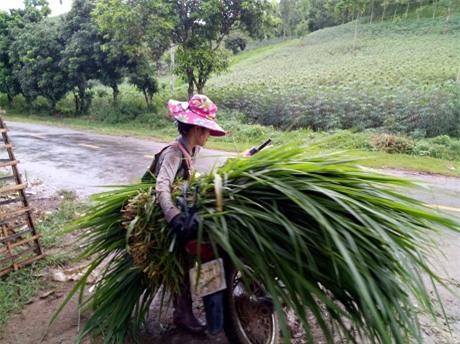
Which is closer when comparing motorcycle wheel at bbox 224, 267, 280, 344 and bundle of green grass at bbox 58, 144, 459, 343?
bundle of green grass at bbox 58, 144, 459, 343

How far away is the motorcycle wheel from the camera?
2.11m

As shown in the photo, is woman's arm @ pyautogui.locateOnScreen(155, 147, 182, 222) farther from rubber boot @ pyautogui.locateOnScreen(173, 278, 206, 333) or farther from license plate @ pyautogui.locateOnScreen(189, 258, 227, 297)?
rubber boot @ pyautogui.locateOnScreen(173, 278, 206, 333)

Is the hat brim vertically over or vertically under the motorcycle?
over

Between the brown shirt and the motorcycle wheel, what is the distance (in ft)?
1.73

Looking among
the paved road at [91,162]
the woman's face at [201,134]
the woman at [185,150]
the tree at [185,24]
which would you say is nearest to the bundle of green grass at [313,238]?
the woman at [185,150]

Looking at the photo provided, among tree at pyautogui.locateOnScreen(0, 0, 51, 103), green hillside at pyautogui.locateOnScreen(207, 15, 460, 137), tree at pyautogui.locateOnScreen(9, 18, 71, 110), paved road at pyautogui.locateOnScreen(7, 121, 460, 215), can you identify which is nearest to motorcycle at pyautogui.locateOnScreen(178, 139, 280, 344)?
green hillside at pyautogui.locateOnScreen(207, 15, 460, 137)

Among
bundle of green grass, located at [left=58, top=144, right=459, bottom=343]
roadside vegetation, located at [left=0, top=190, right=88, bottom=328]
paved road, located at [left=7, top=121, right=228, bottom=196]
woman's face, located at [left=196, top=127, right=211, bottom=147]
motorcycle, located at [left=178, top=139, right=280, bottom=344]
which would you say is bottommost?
paved road, located at [left=7, top=121, right=228, bottom=196]

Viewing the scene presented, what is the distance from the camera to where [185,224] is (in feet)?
5.77

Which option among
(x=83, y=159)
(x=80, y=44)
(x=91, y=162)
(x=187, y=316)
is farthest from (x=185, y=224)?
(x=80, y=44)

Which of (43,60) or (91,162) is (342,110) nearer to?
(91,162)

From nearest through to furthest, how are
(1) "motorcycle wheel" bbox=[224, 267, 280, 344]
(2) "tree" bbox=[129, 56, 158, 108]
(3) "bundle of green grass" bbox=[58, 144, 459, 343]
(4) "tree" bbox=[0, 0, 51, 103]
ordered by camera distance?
(3) "bundle of green grass" bbox=[58, 144, 459, 343] → (1) "motorcycle wheel" bbox=[224, 267, 280, 344] → (2) "tree" bbox=[129, 56, 158, 108] → (4) "tree" bbox=[0, 0, 51, 103]

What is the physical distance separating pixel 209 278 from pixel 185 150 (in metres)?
0.80

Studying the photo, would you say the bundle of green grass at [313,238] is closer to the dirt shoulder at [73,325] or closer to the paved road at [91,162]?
the dirt shoulder at [73,325]

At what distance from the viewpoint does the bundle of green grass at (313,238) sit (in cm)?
156
